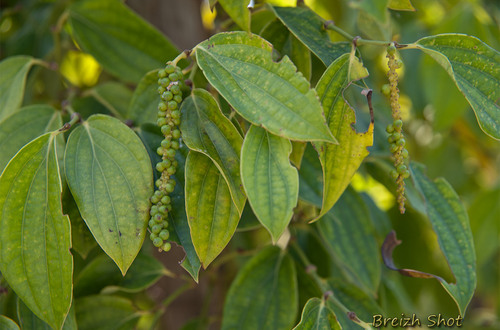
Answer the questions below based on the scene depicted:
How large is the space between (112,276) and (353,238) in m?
0.29

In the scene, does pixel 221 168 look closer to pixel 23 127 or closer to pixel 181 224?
pixel 181 224

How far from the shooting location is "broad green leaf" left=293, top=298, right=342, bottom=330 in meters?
0.48

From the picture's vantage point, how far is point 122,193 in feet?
1.49

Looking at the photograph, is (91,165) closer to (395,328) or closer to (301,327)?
(301,327)

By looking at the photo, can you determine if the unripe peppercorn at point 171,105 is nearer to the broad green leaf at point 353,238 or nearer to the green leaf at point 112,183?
the green leaf at point 112,183

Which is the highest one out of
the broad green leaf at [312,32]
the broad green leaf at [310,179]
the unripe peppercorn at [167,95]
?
the broad green leaf at [312,32]

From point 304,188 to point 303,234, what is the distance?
0.16 meters

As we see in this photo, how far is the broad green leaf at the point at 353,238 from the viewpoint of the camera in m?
0.61

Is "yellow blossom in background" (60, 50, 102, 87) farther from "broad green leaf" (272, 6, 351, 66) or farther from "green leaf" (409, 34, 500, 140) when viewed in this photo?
"green leaf" (409, 34, 500, 140)

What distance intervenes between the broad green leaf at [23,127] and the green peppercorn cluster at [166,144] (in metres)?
0.16

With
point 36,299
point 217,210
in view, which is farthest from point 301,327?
point 36,299

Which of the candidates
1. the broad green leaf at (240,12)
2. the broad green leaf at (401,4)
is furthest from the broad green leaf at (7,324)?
the broad green leaf at (401,4)

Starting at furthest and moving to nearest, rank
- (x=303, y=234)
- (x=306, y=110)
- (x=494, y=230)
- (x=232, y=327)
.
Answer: (x=494, y=230)
(x=303, y=234)
(x=232, y=327)
(x=306, y=110)

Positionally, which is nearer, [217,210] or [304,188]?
[217,210]
